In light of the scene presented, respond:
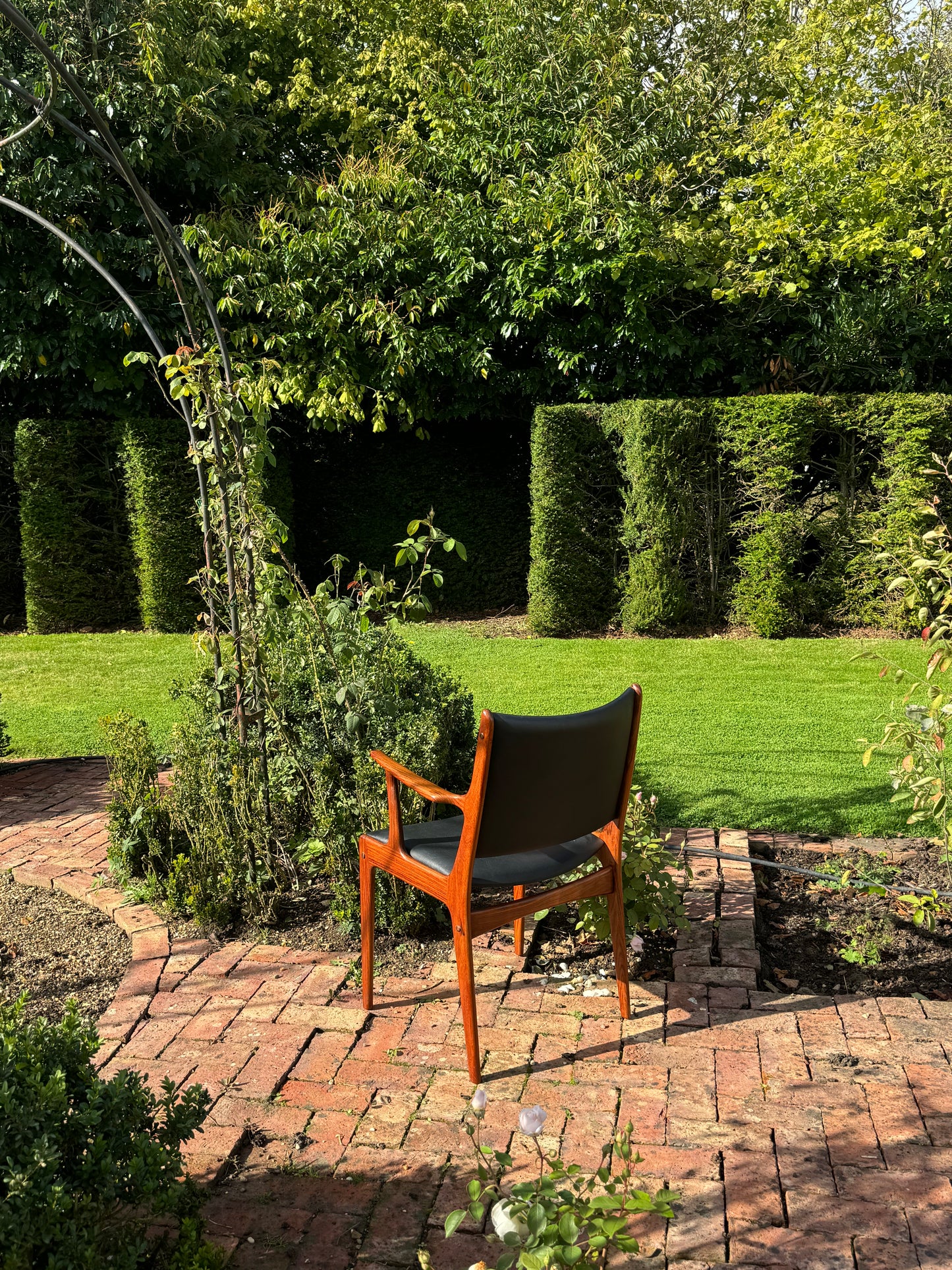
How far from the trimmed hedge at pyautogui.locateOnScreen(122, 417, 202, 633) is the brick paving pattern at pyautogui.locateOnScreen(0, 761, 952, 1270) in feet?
23.8

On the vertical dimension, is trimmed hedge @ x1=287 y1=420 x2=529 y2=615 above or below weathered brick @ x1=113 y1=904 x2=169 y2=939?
above

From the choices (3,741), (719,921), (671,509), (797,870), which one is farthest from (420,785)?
(671,509)

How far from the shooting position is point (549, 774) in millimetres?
2680

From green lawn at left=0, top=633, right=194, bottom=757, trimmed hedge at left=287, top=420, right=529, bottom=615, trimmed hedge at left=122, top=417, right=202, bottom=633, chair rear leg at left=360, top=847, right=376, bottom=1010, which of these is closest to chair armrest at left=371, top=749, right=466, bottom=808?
chair rear leg at left=360, top=847, right=376, bottom=1010

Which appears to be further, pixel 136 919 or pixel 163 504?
pixel 163 504

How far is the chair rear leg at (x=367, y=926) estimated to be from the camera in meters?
3.08

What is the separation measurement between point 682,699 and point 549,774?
4.81 meters

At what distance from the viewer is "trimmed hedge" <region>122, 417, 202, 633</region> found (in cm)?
1032

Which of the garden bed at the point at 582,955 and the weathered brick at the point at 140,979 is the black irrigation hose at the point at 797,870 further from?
the weathered brick at the point at 140,979

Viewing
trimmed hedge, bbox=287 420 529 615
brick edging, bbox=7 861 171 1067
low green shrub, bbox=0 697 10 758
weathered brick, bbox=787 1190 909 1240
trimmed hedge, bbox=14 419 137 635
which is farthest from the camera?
trimmed hedge, bbox=287 420 529 615

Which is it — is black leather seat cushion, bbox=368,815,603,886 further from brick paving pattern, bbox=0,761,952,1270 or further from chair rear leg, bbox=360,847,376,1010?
brick paving pattern, bbox=0,761,952,1270

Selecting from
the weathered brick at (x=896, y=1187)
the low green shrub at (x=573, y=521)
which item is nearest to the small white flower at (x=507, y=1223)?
the weathered brick at (x=896, y=1187)

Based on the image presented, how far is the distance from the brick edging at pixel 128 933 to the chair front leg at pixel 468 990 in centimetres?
95

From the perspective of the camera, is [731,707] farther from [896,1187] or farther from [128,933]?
[896,1187]
